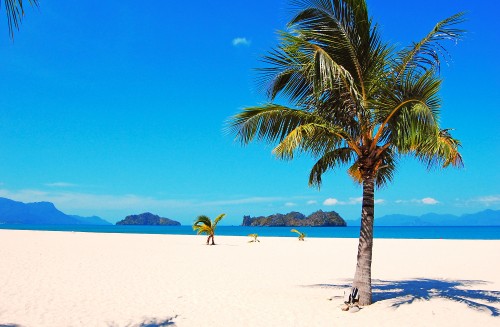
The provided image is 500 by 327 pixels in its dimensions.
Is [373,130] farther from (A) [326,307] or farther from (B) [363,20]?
(A) [326,307]

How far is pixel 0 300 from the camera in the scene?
324 inches

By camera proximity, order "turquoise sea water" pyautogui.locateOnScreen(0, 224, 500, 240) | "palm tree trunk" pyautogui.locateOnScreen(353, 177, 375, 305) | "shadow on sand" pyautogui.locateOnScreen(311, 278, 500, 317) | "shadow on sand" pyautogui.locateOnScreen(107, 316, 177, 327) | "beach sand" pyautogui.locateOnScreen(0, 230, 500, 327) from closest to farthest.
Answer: "shadow on sand" pyautogui.locateOnScreen(107, 316, 177, 327) < "beach sand" pyautogui.locateOnScreen(0, 230, 500, 327) < "palm tree trunk" pyautogui.locateOnScreen(353, 177, 375, 305) < "shadow on sand" pyautogui.locateOnScreen(311, 278, 500, 317) < "turquoise sea water" pyautogui.locateOnScreen(0, 224, 500, 240)

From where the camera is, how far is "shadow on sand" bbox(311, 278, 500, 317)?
8284mm

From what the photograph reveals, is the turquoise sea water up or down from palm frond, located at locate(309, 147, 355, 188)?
down

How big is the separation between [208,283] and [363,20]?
311 inches

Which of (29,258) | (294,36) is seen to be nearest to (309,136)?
(294,36)

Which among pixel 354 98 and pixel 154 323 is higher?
pixel 354 98

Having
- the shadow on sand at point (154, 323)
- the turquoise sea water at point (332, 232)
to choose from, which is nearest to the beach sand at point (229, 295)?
the shadow on sand at point (154, 323)

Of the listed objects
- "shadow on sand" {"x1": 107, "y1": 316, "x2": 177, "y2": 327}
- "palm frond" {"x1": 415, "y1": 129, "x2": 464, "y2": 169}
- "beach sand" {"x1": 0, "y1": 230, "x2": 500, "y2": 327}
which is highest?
"palm frond" {"x1": 415, "y1": 129, "x2": 464, "y2": 169}

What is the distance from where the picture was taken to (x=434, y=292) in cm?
955

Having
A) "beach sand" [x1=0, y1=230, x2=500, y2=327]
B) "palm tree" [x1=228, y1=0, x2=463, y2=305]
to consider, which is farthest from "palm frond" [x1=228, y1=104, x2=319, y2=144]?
"beach sand" [x1=0, y1=230, x2=500, y2=327]

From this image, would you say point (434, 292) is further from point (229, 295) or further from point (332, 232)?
point (332, 232)

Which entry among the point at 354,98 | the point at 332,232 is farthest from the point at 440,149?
the point at 332,232

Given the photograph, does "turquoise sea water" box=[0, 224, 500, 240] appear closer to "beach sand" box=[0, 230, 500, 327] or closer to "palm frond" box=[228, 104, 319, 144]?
"beach sand" box=[0, 230, 500, 327]
